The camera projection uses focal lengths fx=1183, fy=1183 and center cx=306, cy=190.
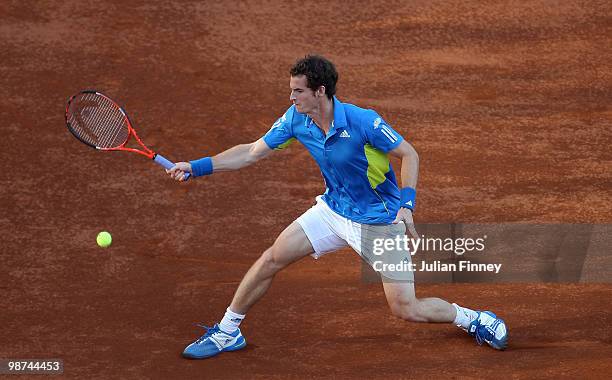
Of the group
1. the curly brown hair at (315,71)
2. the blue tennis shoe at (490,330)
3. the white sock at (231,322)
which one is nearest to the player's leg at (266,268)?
the white sock at (231,322)

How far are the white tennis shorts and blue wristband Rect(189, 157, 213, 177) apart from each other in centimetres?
75

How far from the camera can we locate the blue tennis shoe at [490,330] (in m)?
8.45

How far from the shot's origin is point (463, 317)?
27.9 feet

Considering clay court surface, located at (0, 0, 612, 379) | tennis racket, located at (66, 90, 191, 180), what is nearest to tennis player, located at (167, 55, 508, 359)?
clay court surface, located at (0, 0, 612, 379)

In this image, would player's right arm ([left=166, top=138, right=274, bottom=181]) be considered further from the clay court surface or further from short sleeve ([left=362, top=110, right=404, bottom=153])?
the clay court surface

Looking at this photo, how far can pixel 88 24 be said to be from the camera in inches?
553

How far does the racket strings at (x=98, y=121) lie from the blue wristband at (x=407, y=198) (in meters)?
2.30

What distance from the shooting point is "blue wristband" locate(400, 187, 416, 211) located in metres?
7.71

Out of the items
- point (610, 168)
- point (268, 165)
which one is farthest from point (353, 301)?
point (610, 168)

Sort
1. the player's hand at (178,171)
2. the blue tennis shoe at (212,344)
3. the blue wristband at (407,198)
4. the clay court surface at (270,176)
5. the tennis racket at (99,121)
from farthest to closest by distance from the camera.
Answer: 1. the tennis racket at (99,121)
2. the clay court surface at (270,176)
3. the blue tennis shoe at (212,344)
4. the player's hand at (178,171)
5. the blue wristband at (407,198)

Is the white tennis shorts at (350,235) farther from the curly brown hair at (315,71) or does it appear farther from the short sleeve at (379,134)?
the curly brown hair at (315,71)

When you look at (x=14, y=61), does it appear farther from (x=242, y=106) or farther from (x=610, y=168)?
(x=610, y=168)

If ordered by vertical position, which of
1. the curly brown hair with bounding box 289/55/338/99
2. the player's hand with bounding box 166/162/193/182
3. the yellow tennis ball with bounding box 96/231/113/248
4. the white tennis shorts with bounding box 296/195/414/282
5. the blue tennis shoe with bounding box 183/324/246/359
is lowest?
the blue tennis shoe with bounding box 183/324/246/359

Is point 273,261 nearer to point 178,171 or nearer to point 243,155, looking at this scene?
point 243,155
